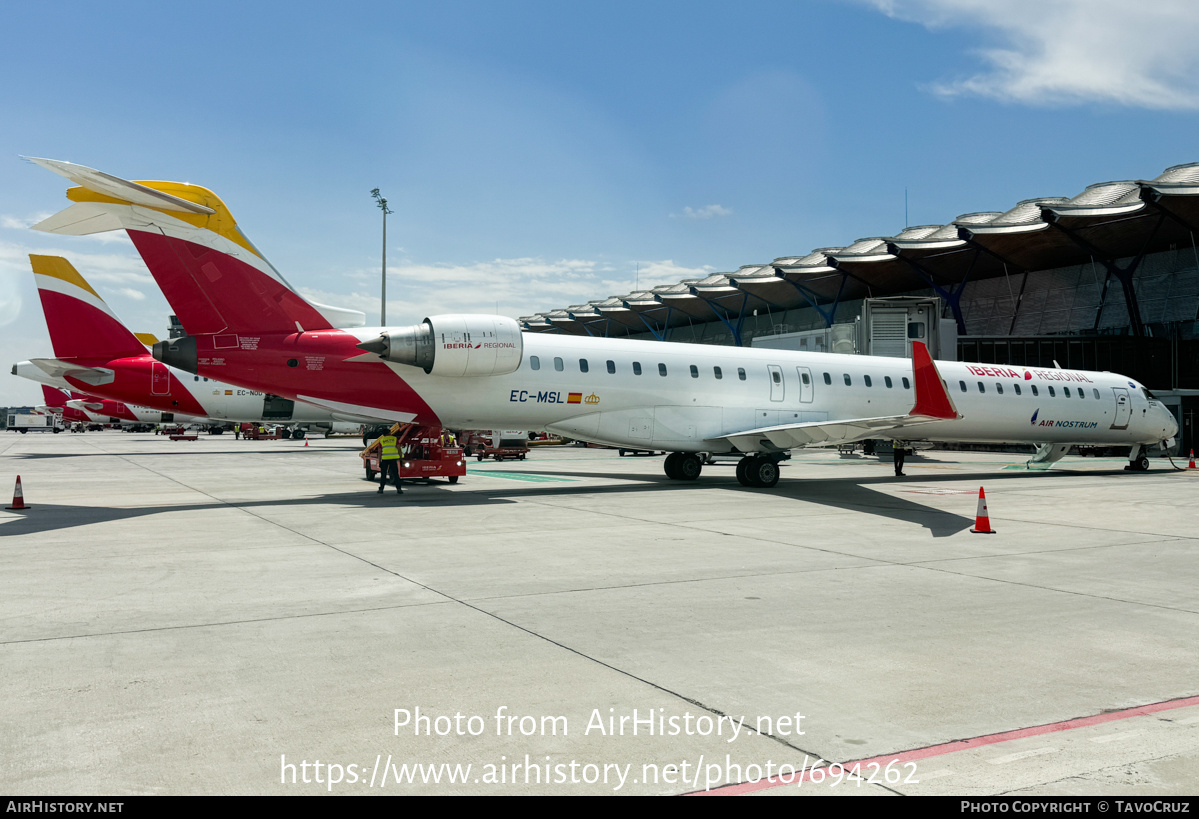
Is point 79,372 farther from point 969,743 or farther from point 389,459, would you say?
point 969,743

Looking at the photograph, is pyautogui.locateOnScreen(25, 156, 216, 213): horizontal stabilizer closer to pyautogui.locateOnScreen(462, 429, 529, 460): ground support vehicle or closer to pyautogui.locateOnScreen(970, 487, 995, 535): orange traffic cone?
pyautogui.locateOnScreen(970, 487, 995, 535): orange traffic cone

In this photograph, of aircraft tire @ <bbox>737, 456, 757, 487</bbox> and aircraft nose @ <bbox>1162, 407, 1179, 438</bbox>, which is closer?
aircraft tire @ <bbox>737, 456, 757, 487</bbox>

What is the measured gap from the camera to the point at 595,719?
4828mm

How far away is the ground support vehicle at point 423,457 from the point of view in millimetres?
21031

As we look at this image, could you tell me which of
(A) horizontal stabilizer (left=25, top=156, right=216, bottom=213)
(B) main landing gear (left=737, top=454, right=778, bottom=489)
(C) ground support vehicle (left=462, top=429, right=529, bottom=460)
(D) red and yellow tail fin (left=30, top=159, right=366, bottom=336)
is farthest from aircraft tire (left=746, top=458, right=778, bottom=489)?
(C) ground support vehicle (left=462, top=429, right=529, bottom=460)

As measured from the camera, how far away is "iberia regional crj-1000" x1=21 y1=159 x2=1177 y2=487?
16.8 meters

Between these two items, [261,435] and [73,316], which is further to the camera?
[261,435]

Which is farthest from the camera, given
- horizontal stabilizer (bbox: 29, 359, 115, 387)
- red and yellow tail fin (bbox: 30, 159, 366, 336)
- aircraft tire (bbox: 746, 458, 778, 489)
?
horizontal stabilizer (bbox: 29, 359, 115, 387)

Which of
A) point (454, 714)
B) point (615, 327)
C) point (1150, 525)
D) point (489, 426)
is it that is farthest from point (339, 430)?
point (454, 714)

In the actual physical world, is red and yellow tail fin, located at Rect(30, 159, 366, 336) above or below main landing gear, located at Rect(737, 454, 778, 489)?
above

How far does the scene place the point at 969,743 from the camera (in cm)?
448

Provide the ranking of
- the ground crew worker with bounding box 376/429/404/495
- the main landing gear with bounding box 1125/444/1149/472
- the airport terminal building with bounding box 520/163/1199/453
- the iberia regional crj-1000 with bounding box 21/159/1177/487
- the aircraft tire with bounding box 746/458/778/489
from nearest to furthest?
1. the iberia regional crj-1000 with bounding box 21/159/1177/487
2. the ground crew worker with bounding box 376/429/404/495
3. the aircraft tire with bounding box 746/458/778/489
4. the main landing gear with bounding box 1125/444/1149/472
5. the airport terminal building with bounding box 520/163/1199/453

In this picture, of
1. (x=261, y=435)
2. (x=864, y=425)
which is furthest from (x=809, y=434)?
(x=261, y=435)

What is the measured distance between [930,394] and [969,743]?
13.4m
